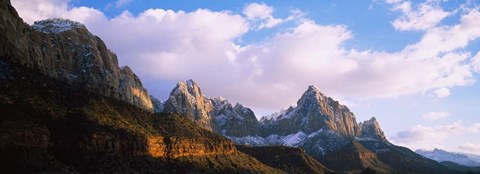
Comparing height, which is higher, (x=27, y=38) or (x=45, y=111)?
(x=27, y=38)

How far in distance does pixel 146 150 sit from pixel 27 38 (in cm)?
5811

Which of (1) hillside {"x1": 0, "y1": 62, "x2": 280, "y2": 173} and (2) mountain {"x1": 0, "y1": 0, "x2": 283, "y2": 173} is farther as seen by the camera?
(2) mountain {"x1": 0, "y1": 0, "x2": 283, "y2": 173}

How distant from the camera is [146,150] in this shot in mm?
186250

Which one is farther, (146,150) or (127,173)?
(146,150)

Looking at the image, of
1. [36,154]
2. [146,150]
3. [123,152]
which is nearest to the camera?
[36,154]

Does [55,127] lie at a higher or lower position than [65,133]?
higher

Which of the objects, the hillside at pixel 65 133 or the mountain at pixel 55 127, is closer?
the hillside at pixel 65 133

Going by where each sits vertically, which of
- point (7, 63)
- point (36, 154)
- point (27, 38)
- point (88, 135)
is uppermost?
A: point (27, 38)

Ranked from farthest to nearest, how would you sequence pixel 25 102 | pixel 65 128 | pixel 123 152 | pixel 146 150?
pixel 146 150 < pixel 123 152 < pixel 65 128 < pixel 25 102

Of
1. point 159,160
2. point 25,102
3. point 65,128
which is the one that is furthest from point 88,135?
point 159,160

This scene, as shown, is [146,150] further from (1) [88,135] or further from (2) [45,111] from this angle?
(2) [45,111]

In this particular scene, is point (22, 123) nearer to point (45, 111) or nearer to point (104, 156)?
point (45, 111)

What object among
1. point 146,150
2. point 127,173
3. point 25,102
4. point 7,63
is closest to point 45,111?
point 25,102

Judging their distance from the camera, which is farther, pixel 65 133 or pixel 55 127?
pixel 65 133
